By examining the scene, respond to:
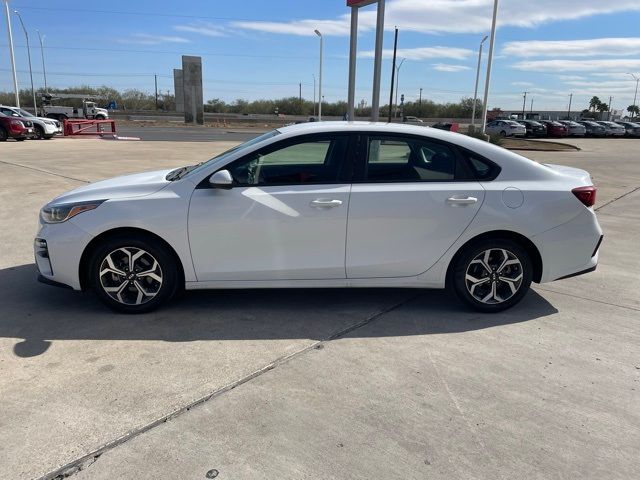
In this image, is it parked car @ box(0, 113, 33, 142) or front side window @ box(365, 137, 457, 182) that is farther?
parked car @ box(0, 113, 33, 142)

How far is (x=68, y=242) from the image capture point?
4.09 metres

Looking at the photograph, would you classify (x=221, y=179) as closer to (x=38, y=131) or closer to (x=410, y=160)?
(x=410, y=160)

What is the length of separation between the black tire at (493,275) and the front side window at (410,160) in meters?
0.67

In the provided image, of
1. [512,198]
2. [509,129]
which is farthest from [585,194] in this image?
[509,129]

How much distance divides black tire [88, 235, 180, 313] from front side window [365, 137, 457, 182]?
1.87 metres

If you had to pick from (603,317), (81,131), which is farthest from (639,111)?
(603,317)

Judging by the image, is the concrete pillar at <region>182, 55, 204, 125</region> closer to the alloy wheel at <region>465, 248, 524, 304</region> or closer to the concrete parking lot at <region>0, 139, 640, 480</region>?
the concrete parking lot at <region>0, 139, 640, 480</region>

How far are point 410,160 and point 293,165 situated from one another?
1.00 m

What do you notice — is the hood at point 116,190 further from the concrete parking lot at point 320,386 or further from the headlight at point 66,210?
the concrete parking lot at point 320,386

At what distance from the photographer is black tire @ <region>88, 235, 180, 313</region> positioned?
413 centimetres

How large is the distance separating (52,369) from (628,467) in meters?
3.45

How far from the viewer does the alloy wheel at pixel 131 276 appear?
4164 mm

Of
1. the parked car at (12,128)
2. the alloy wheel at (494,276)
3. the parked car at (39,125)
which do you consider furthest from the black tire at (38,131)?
the alloy wheel at (494,276)

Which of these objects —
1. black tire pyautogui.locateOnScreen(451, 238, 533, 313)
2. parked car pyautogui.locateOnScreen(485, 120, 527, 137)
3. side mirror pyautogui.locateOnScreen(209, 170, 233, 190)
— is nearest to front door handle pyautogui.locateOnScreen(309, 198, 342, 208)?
side mirror pyautogui.locateOnScreen(209, 170, 233, 190)
